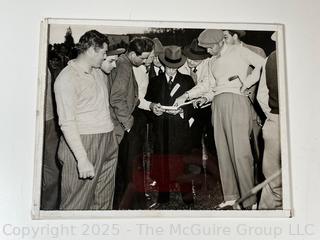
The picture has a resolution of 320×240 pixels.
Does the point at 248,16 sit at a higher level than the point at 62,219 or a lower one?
higher

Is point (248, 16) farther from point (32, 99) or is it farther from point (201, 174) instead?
point (32, 99)

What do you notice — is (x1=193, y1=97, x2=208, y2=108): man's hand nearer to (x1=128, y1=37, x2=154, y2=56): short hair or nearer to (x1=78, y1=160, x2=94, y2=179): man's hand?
(x1=128, y1=37, x2=154, y2=56): short hair

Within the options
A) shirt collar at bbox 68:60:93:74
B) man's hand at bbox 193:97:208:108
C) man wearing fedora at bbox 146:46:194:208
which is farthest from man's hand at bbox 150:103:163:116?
shirt collar at bbox 68:60:93:74

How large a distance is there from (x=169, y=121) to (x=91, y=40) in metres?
0.35

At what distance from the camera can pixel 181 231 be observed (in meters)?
1.23

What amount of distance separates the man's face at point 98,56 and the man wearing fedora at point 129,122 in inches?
2.0

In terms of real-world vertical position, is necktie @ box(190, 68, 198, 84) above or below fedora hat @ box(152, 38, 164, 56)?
below

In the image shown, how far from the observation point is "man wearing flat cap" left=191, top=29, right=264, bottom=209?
1263mm

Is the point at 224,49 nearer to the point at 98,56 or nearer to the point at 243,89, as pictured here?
the point at 243,89

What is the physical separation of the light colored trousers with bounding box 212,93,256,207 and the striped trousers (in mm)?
320

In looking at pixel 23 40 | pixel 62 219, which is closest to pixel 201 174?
pixel 62 219

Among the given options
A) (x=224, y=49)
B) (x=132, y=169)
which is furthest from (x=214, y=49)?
(x=132, y=169)

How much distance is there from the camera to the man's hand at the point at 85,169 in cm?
124

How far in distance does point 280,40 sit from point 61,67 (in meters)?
0.69
